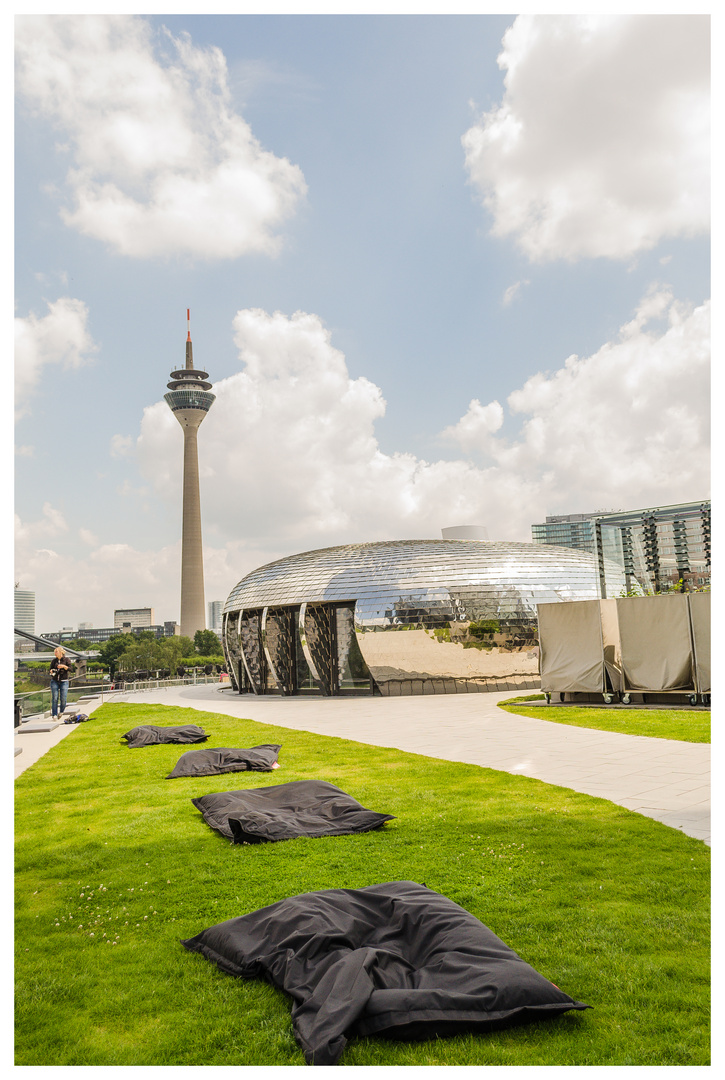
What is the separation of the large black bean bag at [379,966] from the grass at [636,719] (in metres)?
9.49

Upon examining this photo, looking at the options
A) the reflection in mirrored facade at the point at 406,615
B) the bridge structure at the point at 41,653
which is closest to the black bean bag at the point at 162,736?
the bridge structure at the point at 41,653

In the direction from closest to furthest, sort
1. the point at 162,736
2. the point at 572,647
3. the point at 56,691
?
the point at 162,736, the point at 572,647, the point at 56,691

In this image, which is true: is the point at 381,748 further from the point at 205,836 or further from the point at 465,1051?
the point at 465,1051

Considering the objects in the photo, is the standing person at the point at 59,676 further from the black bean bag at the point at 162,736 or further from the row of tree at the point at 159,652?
the row of tree at the point at 159,652

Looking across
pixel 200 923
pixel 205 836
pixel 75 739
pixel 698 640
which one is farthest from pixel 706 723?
pixel 75 739

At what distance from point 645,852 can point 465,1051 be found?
3.29 meters

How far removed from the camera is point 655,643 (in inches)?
684

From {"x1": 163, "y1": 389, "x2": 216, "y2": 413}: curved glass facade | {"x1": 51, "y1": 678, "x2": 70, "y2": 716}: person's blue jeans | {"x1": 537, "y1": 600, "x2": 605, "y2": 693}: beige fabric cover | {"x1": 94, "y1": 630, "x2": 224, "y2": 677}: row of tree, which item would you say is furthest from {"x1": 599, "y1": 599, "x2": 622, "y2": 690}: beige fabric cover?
{"x1": 163, "y1": 389, "x2": 216, "y2": 413}: curved glass facade

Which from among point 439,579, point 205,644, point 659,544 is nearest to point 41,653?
point 439,579

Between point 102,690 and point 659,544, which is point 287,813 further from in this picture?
point 102,690

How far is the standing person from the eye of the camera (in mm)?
18297

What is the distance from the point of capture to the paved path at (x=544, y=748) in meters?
7.72

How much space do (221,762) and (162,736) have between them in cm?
409

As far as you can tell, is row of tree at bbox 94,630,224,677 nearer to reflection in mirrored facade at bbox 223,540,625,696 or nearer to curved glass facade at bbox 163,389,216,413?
curved glass facade at bbox 163,389,216,413
